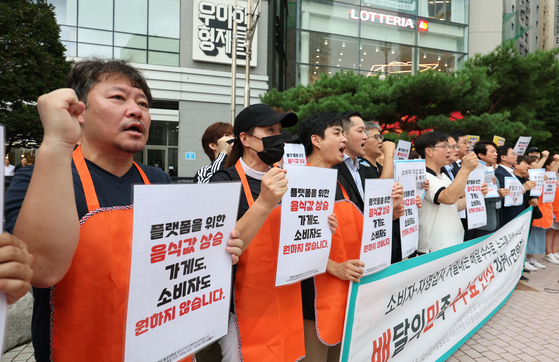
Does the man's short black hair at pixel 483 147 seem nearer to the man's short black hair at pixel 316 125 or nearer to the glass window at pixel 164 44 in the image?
the man's short black hair at pixel 316 125

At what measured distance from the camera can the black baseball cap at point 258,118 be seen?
1997mm

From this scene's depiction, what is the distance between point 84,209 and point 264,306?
97 centimetres

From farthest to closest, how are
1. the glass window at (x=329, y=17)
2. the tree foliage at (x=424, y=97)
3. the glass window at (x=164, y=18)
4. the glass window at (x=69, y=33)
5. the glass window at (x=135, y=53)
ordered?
the glass window at (x=329, y=17), the glass window at (x=164, y=18), the glass window at (x=135, y=53), the glass window at (x=69, y=33), the tree foliage at (x=424, y=97)

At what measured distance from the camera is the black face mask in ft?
6.36

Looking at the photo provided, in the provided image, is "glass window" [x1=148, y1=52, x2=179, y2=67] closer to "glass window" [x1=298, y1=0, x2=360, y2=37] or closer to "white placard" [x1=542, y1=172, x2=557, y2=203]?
"glass window" [x1=298, y1=0, x2=360, y2=37]

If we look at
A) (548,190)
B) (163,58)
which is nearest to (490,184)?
(548,190)

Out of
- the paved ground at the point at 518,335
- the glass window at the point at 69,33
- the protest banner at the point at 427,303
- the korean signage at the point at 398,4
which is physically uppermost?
the korean signage at the point at 398,4

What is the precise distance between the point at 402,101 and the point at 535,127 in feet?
23.0

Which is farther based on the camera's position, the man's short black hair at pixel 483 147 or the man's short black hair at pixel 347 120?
the man's short black hair at pixel 483 147

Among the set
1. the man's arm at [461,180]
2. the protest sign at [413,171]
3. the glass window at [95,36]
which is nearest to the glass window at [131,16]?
the glass window at [95,36]

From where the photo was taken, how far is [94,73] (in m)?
1.43

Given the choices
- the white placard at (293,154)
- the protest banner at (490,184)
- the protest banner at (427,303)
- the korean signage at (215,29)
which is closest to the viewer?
the protest banner at (427,303)

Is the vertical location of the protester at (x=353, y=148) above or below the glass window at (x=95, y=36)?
below

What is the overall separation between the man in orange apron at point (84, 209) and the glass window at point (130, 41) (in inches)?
715
